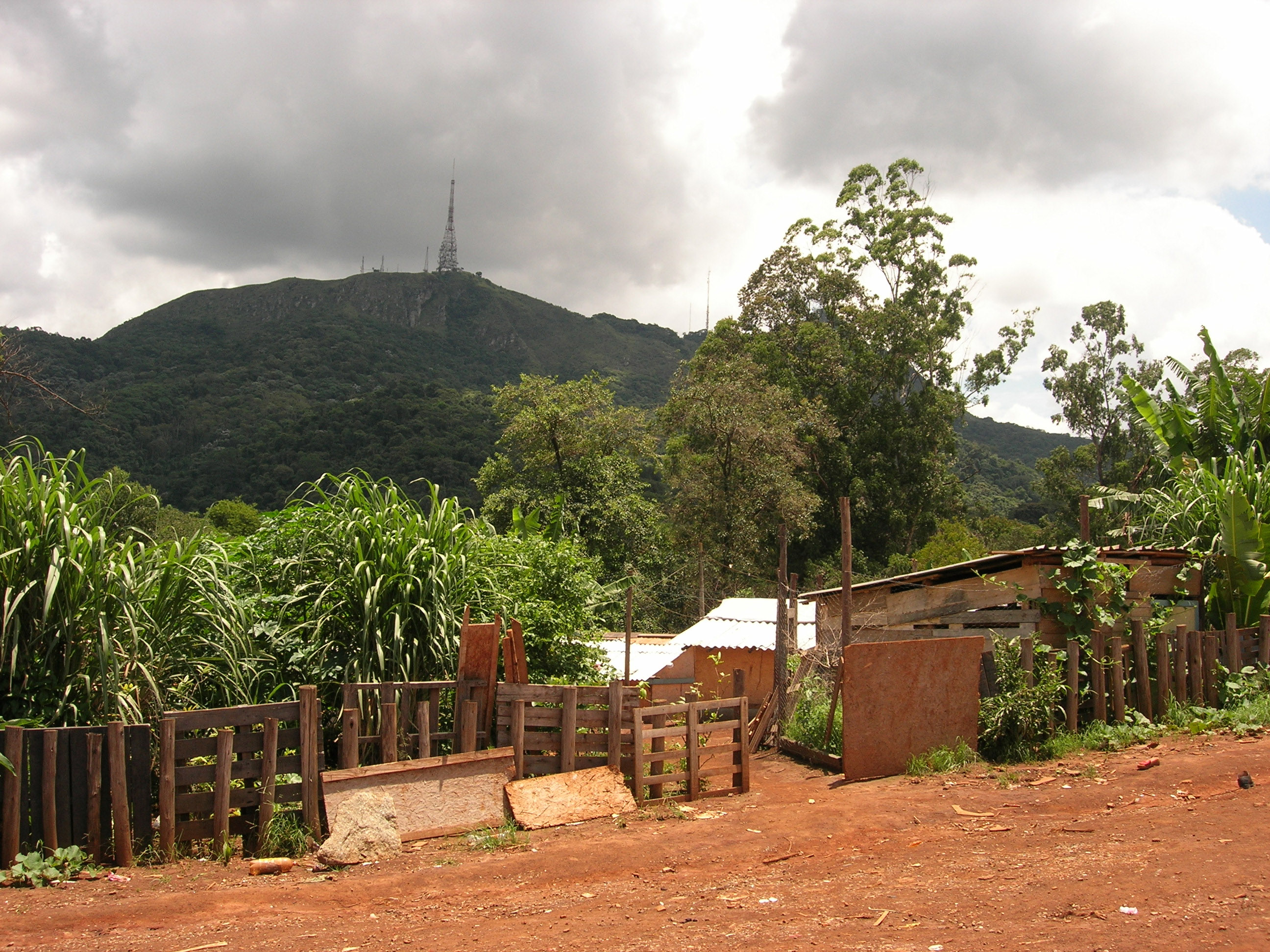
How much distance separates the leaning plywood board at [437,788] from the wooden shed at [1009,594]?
5848 millimetres

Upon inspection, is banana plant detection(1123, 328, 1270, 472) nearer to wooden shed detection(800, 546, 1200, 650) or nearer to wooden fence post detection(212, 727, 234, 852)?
wooden shed detection(800, 546, 1200, 650)

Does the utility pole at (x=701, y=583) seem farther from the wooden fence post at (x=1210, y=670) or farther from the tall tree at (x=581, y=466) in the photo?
the wooden fence post at (x=1210, y=670)

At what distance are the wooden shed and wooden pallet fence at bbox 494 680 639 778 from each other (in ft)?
15.0

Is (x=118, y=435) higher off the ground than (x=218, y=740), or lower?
higher

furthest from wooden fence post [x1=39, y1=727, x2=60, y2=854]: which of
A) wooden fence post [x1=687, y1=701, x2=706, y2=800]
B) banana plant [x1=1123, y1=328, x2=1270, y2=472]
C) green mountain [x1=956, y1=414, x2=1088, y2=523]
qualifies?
green mountain [x1=956, y1=414, x2=1088, y2=523]

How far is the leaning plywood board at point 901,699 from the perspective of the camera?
9.48m

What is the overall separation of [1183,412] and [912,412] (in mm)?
18844

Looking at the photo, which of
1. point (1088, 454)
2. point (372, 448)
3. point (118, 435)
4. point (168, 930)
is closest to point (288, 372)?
point (118, 435)

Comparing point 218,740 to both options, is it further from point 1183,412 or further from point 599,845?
point 1183,412

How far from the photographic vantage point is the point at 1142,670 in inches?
406

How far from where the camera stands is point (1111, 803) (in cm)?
771

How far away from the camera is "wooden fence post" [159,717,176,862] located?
21.5ft

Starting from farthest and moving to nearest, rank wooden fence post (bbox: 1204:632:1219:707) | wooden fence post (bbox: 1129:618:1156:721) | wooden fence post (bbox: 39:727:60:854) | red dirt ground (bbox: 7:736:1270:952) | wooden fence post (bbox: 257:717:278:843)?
wooden fence post (bbox: 1204:632:1219:707) → wooden fence post (bbox: 1129:618:1156:721) → wooden fence post (bbox: 257:717:278:843) → wooden fence post (bbox: 39:727:60:854) → red dirt ground (bbox: 7:736:1270:952)

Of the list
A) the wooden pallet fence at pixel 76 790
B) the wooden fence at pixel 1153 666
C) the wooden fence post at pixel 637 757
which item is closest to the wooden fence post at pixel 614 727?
the wooden fence post at pixel 637 757
